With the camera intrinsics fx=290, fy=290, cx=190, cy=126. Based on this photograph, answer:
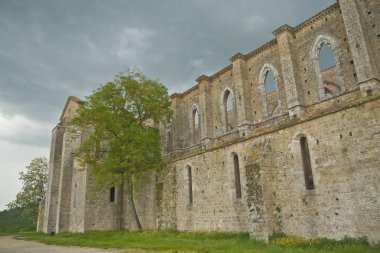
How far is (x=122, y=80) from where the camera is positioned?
64.0 ft

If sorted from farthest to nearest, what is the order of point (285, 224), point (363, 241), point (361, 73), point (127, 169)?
point (127, 169) < point (361, 73) < point (285, 224) < point (363, 241)

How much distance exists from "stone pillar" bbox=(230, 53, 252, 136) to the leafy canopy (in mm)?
5134

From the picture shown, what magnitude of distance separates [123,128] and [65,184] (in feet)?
32.5

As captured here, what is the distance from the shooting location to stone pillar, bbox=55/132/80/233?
2361cm

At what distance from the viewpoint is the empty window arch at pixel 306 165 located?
12.1m

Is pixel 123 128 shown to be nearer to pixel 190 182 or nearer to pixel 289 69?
pixel 190 182

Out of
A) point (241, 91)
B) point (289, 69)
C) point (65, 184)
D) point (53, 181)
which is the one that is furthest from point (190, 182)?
point (53, 181)

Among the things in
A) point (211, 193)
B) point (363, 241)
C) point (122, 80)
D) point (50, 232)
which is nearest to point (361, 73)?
point (363, 241)

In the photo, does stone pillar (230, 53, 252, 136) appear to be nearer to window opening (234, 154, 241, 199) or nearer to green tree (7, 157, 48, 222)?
window opening (234, 154, 241, 199)

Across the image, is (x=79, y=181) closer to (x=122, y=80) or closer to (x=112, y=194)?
(x=112, y=194)

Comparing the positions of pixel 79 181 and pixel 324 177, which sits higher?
pixel 79 181

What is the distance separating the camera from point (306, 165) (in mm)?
12375

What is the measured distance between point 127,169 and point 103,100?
4823 millimetres

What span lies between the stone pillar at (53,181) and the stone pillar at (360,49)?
2466 cm
